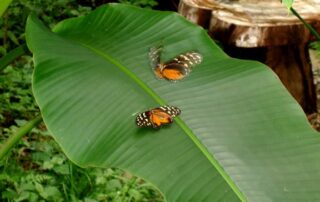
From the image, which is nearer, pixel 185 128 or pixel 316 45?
pixel 185 128

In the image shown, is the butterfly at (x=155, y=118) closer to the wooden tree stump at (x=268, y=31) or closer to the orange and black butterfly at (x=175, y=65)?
the orange and black butterfly at (x=175, y=65)

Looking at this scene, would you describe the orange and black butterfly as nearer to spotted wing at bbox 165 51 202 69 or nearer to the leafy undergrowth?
spotted wing at bbox 165 51 202 69

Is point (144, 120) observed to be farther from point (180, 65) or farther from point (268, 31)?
point (268, 31)

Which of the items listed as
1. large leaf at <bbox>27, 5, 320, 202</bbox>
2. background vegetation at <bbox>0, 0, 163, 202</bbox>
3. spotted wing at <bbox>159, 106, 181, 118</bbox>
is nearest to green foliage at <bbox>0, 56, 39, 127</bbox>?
background vegetation at <bbox>0, 0, 163, 202</bbox>

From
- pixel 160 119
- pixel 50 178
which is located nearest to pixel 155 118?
pixel 160 119

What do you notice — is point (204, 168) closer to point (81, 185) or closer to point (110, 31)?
point (110, 31)
